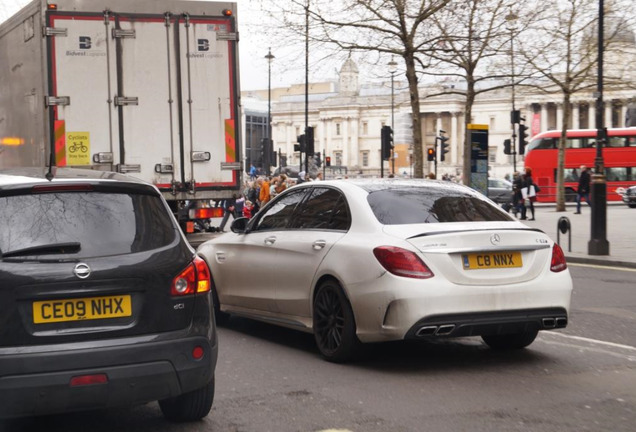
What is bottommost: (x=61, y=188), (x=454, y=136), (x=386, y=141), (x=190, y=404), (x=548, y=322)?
(x=190, y=404)

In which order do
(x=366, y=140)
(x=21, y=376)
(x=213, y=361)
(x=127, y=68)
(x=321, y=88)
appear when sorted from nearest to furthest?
(x=21, y=376) < (x=213, y=361) < (x=127, y=68) < (x=366, y=140) < (x=321, y=88)

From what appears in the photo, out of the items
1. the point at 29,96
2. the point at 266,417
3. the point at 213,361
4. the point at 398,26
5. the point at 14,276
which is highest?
the point at 398,26

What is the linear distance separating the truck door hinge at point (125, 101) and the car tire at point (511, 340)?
6.77 m

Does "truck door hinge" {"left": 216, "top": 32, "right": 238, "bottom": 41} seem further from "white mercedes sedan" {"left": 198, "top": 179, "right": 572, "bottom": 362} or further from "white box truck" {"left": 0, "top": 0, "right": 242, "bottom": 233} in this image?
"white mercedes sedan" {"left": 198, "top": 179, "right": 572, "bottom": 362}

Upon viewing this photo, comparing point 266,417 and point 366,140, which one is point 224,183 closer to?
point 266,417

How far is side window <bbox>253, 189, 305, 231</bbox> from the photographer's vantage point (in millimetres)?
8781

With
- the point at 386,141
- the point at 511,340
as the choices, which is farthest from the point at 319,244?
the point at 386,141

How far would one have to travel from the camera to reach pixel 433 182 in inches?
333

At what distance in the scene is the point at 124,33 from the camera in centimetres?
1313

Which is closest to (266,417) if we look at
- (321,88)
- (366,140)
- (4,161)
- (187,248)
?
(187,248)

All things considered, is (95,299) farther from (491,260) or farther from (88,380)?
(491,260)

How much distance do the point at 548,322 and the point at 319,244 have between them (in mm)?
1871

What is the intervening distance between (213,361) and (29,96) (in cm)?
899

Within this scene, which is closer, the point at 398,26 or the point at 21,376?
the point at 21,376
